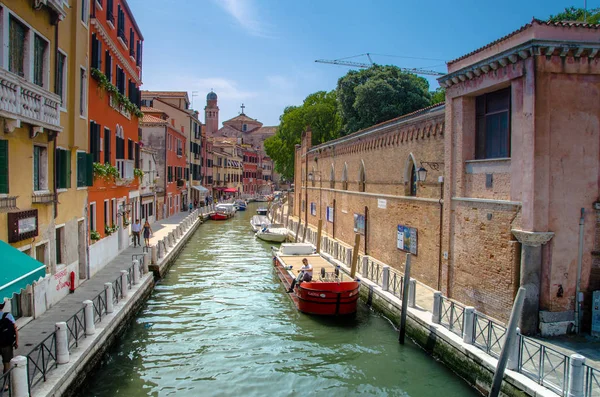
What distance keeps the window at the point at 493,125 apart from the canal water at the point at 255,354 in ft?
16.8

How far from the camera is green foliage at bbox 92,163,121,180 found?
1612cm

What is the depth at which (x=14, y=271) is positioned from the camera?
808 cm

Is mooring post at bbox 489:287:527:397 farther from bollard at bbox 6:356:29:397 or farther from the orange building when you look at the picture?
the orange building

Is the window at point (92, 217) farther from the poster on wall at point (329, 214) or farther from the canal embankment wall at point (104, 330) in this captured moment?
the poster on wall at point (329, 214)

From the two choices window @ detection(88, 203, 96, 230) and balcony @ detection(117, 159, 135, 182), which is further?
balcony @ detection(117, 159, 135, 182)

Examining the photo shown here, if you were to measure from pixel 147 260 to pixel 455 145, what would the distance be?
11.4 m

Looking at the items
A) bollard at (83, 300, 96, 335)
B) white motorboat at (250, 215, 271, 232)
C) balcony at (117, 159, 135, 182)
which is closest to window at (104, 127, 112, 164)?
balcony at (117, 159, 135, 182)

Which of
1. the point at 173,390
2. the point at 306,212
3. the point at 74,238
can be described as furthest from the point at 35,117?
the point at 306,212

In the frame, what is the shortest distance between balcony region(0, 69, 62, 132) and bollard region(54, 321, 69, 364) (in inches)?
154

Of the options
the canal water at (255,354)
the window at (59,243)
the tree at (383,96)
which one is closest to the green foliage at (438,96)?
the tree at (383,96)

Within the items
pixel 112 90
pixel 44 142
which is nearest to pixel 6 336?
pixel 44 142

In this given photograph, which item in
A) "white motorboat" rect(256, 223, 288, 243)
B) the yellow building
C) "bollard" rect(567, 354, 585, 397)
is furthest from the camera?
"white motorboat" rect(256, 223, 288, 243)

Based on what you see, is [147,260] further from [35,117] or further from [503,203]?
[503,203]

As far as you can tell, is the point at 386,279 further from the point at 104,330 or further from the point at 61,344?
the point at 61,344
